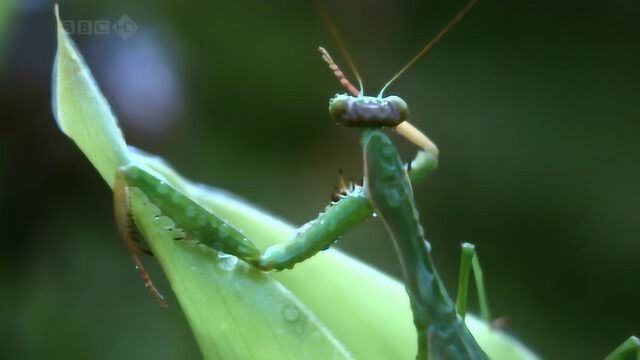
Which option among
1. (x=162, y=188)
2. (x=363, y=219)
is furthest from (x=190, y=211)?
(x=363, y=219)

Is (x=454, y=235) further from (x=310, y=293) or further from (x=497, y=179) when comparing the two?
(x=310, y=293)

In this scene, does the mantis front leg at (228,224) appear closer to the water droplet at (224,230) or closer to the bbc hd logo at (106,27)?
the water droplet at (224,230)

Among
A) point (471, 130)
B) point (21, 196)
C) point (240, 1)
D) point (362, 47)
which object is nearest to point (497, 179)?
point (471, 130)

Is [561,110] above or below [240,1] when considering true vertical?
below

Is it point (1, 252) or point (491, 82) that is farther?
point (491, 82)

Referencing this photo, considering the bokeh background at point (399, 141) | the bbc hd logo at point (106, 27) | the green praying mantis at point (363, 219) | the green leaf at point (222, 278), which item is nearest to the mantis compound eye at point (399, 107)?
the green praying mantis at point (363, 219)

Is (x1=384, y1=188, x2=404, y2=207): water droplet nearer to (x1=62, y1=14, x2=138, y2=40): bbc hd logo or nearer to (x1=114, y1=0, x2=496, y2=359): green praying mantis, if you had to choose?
(x1=114, y1=0, x2=496, y2=359): green praying mantis

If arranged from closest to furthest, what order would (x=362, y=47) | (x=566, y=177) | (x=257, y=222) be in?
(x=257, y=222) → (x=566, y=177) → (x=362, y=47)

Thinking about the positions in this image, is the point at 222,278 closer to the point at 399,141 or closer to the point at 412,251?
the point at 412,251
